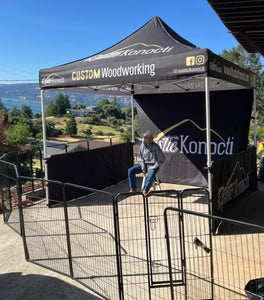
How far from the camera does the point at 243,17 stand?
5.41 meters

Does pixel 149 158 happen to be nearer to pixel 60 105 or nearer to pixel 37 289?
pixel 37 289

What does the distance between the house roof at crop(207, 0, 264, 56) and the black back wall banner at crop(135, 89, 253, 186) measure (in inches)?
88.2

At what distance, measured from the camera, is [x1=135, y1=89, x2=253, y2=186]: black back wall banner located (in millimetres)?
8776

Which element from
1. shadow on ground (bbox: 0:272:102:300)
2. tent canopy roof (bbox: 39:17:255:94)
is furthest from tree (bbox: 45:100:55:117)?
shadow on ground (bbox: 0:272:102:300)

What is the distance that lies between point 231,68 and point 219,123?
2.52 meters

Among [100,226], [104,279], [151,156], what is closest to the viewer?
[104,279]

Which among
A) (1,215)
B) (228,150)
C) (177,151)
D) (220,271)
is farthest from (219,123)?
(1,215)

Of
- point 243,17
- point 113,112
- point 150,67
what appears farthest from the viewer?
point 113,112

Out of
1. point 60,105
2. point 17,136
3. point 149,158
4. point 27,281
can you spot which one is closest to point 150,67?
point 149,158

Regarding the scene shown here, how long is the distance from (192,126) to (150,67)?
355 cm

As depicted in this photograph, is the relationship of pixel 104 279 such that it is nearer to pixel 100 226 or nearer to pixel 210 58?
pixel 100 226

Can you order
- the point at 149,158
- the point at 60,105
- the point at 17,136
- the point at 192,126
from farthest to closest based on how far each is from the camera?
1. the point at 60,105
2. the point at 17,136
3. the point at 192,126
4. the point at 149,158

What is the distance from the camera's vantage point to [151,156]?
803cm

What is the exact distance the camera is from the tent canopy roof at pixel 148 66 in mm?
5957
